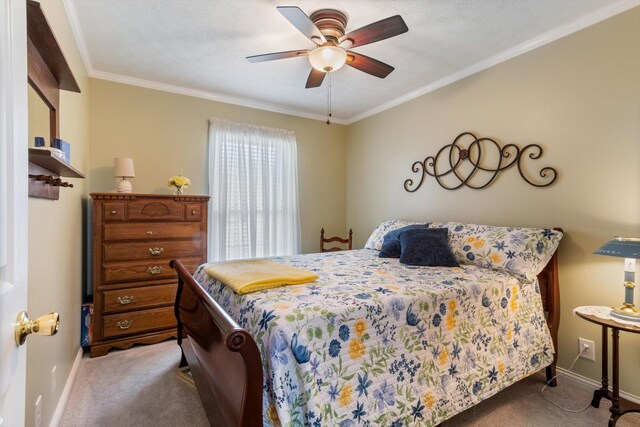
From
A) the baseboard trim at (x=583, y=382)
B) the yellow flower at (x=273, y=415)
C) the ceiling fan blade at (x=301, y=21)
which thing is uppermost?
the ceiling fan blade at (x=301, y=21)

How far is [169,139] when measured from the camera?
3410 millimetres

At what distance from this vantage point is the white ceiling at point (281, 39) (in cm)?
207

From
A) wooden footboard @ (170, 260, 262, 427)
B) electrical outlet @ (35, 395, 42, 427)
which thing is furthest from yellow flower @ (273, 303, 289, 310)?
electrical outlet @ (35, 395, 42, 427)

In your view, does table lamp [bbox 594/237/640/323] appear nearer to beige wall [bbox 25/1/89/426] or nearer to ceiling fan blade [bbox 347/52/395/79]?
ceiling fan blade [bbox 347/52/395/79]

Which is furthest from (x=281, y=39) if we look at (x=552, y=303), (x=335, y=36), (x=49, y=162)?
(x=552, y=303)

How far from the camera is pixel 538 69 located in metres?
2.46

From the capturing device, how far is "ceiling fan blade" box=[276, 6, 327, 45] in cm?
166

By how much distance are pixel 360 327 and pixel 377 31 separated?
5.66ft

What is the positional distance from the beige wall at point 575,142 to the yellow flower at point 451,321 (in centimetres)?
120

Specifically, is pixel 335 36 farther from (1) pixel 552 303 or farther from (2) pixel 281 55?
(1) pixel 552 303

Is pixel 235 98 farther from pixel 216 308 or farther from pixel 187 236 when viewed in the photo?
pixel 216 308

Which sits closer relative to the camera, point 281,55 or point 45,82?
point 45,82

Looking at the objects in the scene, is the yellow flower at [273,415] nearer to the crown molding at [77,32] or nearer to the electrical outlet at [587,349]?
the electrical outlet at [587,349]

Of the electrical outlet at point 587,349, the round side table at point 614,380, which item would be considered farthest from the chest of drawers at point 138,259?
the electrical outlet at point 587,349
